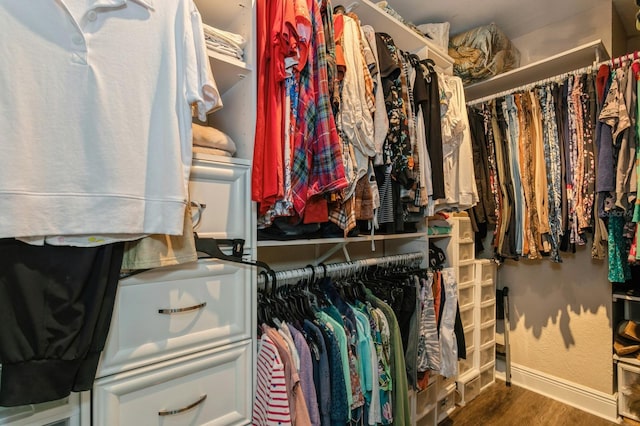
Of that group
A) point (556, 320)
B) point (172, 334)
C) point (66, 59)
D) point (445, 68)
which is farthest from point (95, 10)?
point (556, 320)

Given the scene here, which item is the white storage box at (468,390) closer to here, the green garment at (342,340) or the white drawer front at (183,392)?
the green garment at (342,340)

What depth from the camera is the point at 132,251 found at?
2.62ft

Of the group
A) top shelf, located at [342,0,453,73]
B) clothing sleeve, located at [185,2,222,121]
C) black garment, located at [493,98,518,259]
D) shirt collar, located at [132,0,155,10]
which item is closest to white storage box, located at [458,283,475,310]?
black garment, located at [493,98,518,259]

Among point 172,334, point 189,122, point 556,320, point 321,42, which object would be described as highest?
point 321,42

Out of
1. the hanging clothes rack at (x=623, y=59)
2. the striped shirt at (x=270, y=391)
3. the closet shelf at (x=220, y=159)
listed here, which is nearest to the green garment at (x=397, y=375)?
the striped shirt at (x=270, y=391)

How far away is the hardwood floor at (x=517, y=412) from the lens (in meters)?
1.98

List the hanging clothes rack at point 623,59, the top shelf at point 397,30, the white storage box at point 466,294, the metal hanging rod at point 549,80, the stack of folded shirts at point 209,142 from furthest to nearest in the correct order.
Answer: the white storage box at point 466,294 < the metal hanging rod at point 549,80 < the hanging clothes rack at point 623,59 < the top shelf at point 397,30 < the stack of folded shirts at point 209,142

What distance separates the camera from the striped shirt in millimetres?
986

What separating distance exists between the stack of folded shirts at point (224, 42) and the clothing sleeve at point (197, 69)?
14cm

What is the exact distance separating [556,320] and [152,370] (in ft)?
8.55

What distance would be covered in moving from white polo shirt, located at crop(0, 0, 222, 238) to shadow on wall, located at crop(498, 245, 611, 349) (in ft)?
8.40

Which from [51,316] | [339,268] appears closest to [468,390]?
[339,268]

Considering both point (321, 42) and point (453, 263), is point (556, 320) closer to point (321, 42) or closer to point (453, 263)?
point (453, 263)

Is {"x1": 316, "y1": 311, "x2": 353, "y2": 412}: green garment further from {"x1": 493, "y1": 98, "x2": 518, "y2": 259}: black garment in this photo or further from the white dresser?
{"x1": 493, "y1": 98, "x2": 518, "y2": 259}: black garment
